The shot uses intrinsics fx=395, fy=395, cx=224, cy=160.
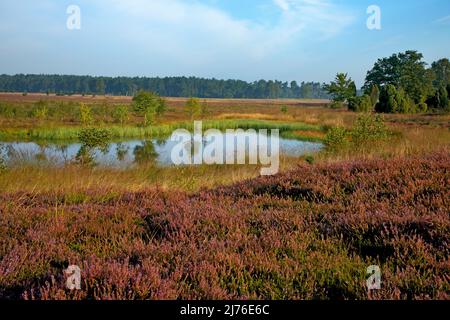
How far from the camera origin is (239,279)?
361 centimetres

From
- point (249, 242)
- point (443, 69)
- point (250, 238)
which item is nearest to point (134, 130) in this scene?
point (250, 238)

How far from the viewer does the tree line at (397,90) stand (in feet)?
168

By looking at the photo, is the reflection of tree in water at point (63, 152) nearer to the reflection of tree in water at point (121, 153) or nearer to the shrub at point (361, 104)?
the reflection of tree in water at point (121, 153)

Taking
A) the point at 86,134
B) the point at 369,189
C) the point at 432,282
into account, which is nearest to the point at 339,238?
the point at 432,282

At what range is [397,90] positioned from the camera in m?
61.8

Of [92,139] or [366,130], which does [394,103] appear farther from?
[92,139]

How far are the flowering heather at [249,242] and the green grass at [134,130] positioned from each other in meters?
25.2

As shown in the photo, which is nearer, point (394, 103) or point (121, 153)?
point (121, 153)

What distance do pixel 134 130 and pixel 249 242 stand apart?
35.1 metres

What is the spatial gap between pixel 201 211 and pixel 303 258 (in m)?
2.18

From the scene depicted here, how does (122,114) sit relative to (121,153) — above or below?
above

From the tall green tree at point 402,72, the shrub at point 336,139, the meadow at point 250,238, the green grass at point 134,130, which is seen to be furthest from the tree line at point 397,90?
the meadow at point 250,238
